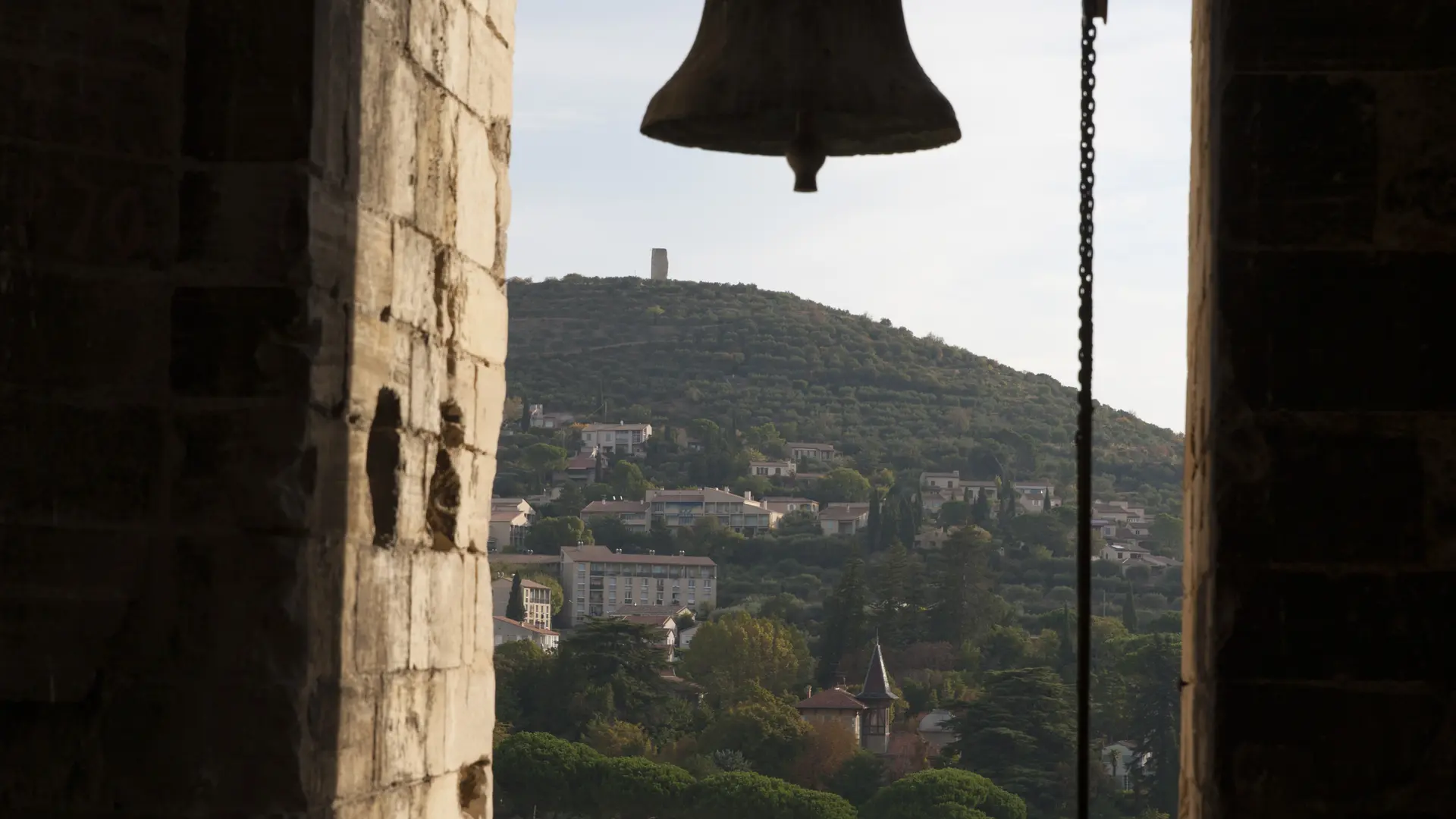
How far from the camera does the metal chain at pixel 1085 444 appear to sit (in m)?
2.23

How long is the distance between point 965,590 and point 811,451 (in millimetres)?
25959

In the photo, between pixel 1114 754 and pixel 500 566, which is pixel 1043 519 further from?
pixel 1114 754

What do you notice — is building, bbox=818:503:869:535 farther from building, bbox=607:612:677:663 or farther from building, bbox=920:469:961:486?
building, bbox=607:612:677:663

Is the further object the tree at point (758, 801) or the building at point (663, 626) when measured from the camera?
the building at point (663, 626)

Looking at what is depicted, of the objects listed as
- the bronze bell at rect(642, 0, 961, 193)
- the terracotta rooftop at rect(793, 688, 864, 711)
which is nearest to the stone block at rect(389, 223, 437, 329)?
the bronze bell at rect(642, 0, 961, 193)

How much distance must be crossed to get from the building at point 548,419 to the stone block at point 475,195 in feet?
310

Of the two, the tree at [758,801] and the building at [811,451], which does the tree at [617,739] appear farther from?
the building at [811,451]

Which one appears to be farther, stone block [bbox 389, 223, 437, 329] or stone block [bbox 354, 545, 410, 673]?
stone block [bbox 389, 223, 437, 329]

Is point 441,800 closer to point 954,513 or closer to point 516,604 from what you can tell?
point 516,604

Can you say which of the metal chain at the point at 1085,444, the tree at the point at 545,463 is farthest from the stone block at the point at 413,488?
the tree at the point at 545,463

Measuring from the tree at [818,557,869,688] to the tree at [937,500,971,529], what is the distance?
1432 cm

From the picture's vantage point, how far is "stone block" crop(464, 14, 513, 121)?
318 cm

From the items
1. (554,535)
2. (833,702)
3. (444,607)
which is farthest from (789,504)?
(444,607)

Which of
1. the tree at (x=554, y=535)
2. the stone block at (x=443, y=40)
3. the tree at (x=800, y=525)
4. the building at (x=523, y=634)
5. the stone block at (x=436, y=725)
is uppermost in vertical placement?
the stone block at (x=443, y=40)
